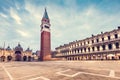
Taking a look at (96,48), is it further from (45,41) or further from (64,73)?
(64,73)

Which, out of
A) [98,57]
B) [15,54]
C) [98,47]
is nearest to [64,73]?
[98,57]

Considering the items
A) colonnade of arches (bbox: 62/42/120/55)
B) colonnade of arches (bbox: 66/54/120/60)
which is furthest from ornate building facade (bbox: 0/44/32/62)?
A: colonnade of arches (bbox: 66/54/120/60)

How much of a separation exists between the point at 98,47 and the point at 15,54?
50.5 metres

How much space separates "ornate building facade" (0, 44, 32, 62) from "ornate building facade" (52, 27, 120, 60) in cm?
2995

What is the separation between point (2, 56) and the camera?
5675 cm

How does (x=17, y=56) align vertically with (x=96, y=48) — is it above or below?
below

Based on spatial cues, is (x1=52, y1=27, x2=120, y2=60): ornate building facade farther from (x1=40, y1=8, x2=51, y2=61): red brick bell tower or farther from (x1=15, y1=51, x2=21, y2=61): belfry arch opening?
(x1=15, y1=51, x2=21, y2=61): belfry arch opening

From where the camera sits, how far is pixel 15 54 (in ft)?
204

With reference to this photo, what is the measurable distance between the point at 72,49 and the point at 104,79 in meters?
47.4

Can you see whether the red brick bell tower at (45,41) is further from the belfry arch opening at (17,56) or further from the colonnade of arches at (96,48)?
the belfry arch opening at (17,56)

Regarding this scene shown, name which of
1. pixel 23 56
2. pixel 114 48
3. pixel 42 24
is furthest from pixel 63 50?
pixel 114 48

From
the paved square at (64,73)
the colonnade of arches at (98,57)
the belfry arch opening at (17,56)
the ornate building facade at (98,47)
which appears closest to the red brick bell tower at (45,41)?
the ornate building facade at (98,47)

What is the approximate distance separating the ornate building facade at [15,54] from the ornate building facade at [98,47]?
1179 inches

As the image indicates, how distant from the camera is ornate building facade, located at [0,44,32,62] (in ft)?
186
